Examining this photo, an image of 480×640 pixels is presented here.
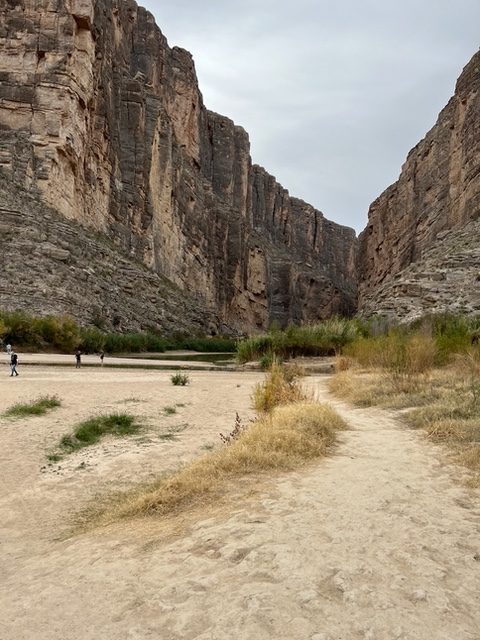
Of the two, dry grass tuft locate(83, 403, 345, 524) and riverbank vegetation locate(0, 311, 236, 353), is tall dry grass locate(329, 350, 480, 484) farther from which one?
riverbank vegetation locate(0, 311, 236, 353)

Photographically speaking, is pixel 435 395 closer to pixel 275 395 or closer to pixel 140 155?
pixel 275 395

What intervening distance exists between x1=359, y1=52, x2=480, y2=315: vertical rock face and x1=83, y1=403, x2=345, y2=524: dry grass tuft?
64.5 feet

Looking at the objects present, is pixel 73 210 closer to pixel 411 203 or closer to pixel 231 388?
pixel 231 388

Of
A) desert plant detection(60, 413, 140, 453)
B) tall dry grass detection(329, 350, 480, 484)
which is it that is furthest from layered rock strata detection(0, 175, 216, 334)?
desert plant detection(60, 413, 140, 453)

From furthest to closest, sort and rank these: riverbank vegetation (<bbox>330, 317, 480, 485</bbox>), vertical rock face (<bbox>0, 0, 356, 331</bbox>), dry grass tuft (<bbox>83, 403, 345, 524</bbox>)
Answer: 1. vertical rock face (<bbox>0, 0, 356, 331</bbox>)
2. riverbank vegetation (<bbox>330, 317, 480, 485</bbox>)
3. dry grass tuft (<bbox>83, 403, 345, 524</bbox>)

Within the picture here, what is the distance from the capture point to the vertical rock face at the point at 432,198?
113 ft

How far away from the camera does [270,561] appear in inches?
108

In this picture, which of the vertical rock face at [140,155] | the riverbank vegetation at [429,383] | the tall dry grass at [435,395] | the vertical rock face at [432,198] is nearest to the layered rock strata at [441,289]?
the vertical rock face at [432,198]

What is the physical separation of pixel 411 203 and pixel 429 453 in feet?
183

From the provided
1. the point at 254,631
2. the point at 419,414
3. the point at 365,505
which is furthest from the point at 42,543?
the point at 419,414

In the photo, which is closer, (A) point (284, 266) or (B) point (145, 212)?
(B) point (145, 212)

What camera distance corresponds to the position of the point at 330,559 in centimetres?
277

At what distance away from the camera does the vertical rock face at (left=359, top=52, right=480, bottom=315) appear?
113 ft

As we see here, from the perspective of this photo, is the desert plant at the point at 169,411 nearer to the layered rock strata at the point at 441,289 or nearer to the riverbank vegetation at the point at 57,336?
the layered rock strata at the point at 441,289
